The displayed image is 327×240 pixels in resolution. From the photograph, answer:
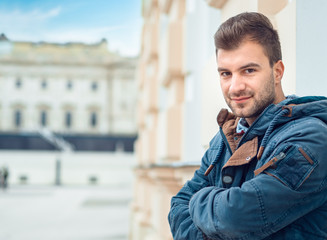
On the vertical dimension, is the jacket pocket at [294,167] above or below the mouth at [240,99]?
below

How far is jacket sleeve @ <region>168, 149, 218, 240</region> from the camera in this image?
1.39 metres

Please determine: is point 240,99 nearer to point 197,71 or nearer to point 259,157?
point 259,157

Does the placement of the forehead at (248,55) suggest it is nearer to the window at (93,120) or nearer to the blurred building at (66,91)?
the blurred building at (66,91)

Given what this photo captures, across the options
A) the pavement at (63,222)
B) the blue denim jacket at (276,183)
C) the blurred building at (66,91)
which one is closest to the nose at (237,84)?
the blue denim jacket at (276,183)

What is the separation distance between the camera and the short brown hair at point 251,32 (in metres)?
1.31

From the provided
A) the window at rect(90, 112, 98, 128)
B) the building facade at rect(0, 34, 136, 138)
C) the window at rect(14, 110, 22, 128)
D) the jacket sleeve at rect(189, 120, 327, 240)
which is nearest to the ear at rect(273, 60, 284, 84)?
the jacket sleeve at rect(189, 120, 327, 240)

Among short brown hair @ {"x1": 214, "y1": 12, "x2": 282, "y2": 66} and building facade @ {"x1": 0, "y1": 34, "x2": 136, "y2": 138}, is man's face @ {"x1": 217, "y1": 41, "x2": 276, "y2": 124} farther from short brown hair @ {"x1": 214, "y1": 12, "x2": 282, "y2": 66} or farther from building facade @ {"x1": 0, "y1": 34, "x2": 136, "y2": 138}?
building facade @ {"x1": 0, "y1": 34, "x2": 136, "y2": 138}

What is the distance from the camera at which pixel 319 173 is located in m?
1.11

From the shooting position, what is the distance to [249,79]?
1344 millimetres

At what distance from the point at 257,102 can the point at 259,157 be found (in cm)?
20

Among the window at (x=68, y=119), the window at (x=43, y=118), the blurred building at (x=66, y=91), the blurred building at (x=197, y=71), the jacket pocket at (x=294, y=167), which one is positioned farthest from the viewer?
the window at (x=68, y=119)

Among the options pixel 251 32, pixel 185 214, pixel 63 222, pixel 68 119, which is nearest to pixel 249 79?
pixel 251 32

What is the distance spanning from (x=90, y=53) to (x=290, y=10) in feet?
129

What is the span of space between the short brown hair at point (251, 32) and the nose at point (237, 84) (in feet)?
0.32
